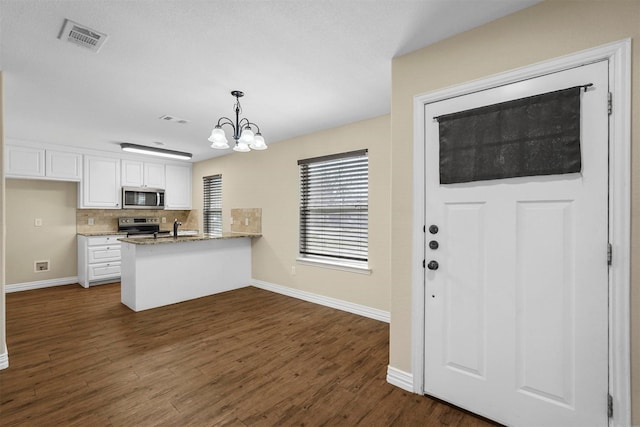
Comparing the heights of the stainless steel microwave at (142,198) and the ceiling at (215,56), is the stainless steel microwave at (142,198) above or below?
below

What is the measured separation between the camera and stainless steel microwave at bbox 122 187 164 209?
5582 millimetres

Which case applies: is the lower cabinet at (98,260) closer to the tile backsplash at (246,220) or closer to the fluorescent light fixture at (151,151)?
the fluorescent light fixture at (151,151)

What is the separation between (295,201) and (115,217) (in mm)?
4012

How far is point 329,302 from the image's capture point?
3.96 meters

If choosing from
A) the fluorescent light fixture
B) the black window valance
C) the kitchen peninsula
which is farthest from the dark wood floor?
the fluorescent light fixture

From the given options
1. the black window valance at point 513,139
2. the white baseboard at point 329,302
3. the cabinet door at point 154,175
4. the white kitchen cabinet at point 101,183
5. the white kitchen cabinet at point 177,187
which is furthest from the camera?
the white kitchen cabinet at point 177,187

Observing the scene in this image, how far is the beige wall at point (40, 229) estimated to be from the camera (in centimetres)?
475

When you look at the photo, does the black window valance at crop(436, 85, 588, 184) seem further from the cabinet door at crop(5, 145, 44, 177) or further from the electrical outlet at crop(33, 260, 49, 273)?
the electrical outlet at crop(33, 260, 49, 273)

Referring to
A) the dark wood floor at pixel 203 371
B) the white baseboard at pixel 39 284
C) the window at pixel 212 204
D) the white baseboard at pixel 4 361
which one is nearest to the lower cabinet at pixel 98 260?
the white baseboard at pixel 39 284

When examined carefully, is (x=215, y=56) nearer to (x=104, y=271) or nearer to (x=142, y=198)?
(x=142, y=198)

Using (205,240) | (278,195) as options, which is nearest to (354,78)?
(278,195)

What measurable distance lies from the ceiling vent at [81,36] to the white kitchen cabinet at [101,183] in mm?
4037

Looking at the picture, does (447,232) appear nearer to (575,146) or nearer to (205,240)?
(575,146)

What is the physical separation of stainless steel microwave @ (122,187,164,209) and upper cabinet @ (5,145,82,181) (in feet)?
2.55
